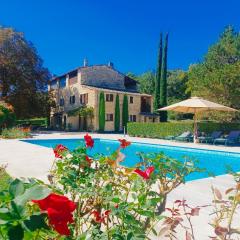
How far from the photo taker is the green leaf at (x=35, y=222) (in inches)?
31.2

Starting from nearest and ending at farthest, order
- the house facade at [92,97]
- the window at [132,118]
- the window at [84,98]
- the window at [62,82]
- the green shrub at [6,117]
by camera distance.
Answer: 1. the green shrub at [6,117]
2. the house facade at [92,97]
3. the window at [84,98]
4. the window at [132,118]
5. the window at [62,82]

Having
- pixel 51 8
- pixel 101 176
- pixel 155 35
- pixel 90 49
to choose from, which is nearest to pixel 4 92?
pixel 51 8

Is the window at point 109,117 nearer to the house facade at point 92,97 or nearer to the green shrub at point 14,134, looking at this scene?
the house facade at point 92,97

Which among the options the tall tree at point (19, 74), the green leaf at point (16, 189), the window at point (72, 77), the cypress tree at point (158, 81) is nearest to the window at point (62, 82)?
the window at point (72, 77)

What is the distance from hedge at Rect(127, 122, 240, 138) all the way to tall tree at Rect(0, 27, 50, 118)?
13.4 metres

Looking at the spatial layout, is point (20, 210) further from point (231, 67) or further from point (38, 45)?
point (38, 45)

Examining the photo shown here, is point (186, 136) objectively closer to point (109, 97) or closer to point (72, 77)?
point (109, 97)

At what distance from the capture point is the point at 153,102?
135ft

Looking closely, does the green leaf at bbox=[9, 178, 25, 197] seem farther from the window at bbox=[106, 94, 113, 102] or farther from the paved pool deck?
the window at bbox=[106, 94, 113, 102]

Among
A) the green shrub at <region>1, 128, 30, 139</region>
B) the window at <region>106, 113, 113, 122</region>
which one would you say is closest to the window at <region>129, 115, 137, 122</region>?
the window at <region>106, 113, 113, 122</region>

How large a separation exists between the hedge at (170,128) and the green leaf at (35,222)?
22.6 meters

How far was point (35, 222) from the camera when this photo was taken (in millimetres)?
804

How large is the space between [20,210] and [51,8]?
29737 mm

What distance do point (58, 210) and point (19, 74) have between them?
36301mm
